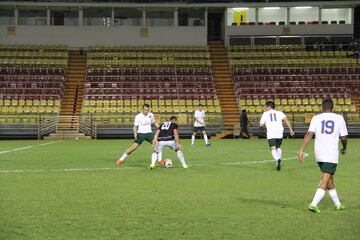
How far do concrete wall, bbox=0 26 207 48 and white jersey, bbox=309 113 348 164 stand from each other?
39.8 m

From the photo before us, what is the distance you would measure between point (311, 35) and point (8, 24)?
25.6 m

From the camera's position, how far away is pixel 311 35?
48406 millimetres

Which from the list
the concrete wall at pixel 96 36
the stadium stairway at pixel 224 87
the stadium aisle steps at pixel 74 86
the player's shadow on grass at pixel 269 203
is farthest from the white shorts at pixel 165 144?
the concrete wall at pixel 96 36

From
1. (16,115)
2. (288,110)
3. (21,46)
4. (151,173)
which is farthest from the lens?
(21,46)

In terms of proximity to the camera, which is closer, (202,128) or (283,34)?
(202,128)

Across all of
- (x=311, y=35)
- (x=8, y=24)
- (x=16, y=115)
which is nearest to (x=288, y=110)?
(x=311, y=35)

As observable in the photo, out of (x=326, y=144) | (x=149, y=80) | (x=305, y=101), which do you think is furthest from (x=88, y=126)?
(x=326, y=144)

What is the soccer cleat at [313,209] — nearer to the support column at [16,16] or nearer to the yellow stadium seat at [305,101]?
the yellow stadium seat at [305,101]

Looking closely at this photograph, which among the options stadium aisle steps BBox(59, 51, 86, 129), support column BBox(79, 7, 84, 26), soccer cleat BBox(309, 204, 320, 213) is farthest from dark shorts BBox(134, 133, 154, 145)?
support column BBox(79, 7, 84, 26)

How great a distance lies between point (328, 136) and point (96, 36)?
40568mm

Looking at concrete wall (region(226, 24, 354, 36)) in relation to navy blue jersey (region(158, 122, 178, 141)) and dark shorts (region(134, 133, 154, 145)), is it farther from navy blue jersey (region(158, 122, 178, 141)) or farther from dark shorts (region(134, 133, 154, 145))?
Result: navy blue jersey (region(158, 122, 178, 141))

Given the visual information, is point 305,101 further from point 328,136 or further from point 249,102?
point 328,136

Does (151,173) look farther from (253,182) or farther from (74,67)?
(74,67)

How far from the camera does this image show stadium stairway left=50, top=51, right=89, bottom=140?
Answer: 34.6 metres
